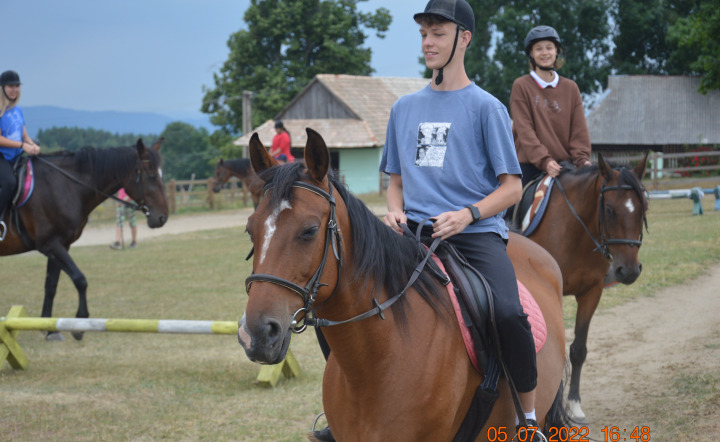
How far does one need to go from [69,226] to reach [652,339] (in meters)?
7.20

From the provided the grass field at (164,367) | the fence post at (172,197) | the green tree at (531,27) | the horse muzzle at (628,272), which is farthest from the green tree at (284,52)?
the horse muzzle at (628,272)

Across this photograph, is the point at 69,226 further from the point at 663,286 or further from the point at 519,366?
the point at 663,286

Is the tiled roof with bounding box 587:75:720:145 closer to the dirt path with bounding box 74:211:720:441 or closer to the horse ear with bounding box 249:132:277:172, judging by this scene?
the dirt path with bounding box 74:211:720:441

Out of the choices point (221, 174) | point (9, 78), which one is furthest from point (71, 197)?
point (221, 174)

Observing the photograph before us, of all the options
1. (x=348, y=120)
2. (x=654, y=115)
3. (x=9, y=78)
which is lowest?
(x=348, y=120)

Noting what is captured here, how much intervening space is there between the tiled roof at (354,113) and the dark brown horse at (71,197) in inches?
1040

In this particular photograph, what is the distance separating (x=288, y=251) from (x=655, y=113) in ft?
144

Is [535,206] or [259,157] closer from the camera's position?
[259,157]

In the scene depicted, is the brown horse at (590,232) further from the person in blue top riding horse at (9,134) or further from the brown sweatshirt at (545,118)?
the person in blue top riding horse at (9,134)

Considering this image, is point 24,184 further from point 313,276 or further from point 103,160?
point 313,276

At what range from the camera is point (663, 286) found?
1027 cm

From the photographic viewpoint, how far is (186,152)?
237ft

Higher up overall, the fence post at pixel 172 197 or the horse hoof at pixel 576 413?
the horse hoof at pixel 576 413

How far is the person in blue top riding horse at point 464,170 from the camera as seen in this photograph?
3020 millimetres
